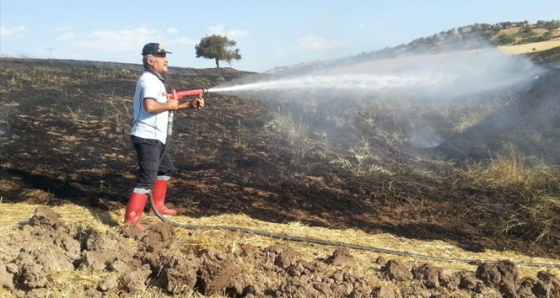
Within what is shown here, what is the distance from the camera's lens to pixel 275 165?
23.4 feet

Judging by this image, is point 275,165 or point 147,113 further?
point 275,165

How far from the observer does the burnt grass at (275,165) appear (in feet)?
17.6

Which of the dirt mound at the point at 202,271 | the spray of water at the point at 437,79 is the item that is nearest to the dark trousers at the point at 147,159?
the dirt mound at the point at 202,271

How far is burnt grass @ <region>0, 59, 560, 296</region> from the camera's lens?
5.37 metres

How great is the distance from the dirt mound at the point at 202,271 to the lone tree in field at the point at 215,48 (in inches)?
680

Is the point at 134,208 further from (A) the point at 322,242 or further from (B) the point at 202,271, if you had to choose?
(A) the point at 322,242

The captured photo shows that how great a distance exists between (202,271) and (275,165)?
3.82 m

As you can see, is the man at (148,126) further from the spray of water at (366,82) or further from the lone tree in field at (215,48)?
the lone tree in field at (215,48)

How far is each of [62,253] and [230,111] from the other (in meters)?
6.97

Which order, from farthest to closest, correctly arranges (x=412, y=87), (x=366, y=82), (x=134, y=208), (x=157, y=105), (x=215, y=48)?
(x=215, y=48)
(x=412, y=87)
(x=366, y=82)
(x=134, y=208)
(x=157, y=105)

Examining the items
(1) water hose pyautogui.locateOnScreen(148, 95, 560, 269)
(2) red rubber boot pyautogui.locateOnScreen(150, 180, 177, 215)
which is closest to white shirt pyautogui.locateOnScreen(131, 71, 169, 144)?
(1) water hose pyautogui.locateOnScreen(148, 95, 560, 269)

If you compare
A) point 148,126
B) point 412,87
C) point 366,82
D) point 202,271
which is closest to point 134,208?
point 148,126

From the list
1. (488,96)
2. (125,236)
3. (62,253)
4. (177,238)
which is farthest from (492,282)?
(488,96)

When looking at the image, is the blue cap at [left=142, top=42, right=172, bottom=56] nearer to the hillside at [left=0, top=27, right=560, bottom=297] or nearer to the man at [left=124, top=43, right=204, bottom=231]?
the man at [left=124, top=43, right=204, bottom=231]
